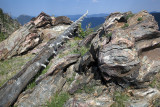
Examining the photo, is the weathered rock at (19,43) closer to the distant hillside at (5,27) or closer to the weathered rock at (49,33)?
the weathered rock at (49,33)

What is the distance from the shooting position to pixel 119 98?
8664 millimetres

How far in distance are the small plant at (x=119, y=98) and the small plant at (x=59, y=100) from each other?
3.69m

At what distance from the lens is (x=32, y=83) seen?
475 inches

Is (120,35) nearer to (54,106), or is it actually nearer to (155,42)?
(155,42)

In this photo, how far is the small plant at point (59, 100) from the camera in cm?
940

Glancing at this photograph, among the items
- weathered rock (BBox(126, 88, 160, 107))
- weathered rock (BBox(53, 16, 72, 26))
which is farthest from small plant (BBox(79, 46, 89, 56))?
weathered rock (BBox(53, 16, 72, 26))

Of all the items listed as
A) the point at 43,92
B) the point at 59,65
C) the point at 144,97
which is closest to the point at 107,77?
the point at 144,97

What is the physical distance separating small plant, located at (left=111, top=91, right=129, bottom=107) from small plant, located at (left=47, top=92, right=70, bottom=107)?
12.1 ft

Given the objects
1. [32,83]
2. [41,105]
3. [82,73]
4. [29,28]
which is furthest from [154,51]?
[29,28]

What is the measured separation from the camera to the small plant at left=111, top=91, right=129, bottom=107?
27.5 feet

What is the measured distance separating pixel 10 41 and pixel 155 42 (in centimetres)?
1937

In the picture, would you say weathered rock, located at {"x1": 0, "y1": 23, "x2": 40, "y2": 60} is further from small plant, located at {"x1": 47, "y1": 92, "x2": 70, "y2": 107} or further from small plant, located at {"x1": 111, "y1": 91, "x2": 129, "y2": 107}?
small plant, located at {"x1": 111, "y1": 91, "x2": 129, "y2": 107}

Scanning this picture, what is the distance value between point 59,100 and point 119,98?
15.2 feet

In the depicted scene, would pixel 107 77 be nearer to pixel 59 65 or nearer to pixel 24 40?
pixel 59 65
